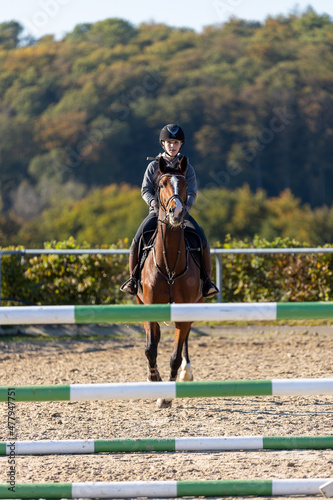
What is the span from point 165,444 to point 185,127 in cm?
5577

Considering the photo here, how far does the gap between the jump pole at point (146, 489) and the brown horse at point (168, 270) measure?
2.78 metres

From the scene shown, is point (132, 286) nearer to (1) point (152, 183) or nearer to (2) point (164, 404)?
(1) point (152, 183)

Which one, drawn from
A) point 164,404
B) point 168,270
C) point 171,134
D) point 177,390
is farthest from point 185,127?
point 177,390

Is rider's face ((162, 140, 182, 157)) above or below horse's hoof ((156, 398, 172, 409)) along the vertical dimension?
above

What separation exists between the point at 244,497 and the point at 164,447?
645 millimetres

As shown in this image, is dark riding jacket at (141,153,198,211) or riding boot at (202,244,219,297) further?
riding boot at (202,244,219,297)

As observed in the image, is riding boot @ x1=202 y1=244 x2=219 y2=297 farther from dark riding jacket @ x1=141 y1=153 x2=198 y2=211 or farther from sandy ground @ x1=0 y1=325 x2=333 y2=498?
sandy ground @ x1=0 y1=325 x2=333 y2=498

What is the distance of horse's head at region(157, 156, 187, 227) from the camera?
644cm

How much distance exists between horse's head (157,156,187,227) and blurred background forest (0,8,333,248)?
3752 centimetres

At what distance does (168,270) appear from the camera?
23.2 feet

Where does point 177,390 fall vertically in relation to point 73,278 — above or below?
below

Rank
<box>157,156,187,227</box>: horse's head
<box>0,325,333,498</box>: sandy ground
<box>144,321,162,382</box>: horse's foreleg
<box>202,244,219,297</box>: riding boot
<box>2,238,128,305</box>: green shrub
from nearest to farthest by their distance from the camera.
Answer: <box>0,325,333,498</box>: sandy ground
<box>157,156,187,227</box>: horse's head
<box>144,321,162,382</box>: horse's foreleg
<box>202,244,219,297</box>: riding boot
<box>2,238,128,305</box>: green shrub

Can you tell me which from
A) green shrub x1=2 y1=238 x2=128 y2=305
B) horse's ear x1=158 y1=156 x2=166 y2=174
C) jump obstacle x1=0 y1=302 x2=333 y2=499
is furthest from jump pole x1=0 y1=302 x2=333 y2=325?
green shrub x1=2 y1=238 x2=128 y2=305

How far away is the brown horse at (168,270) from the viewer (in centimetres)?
682
